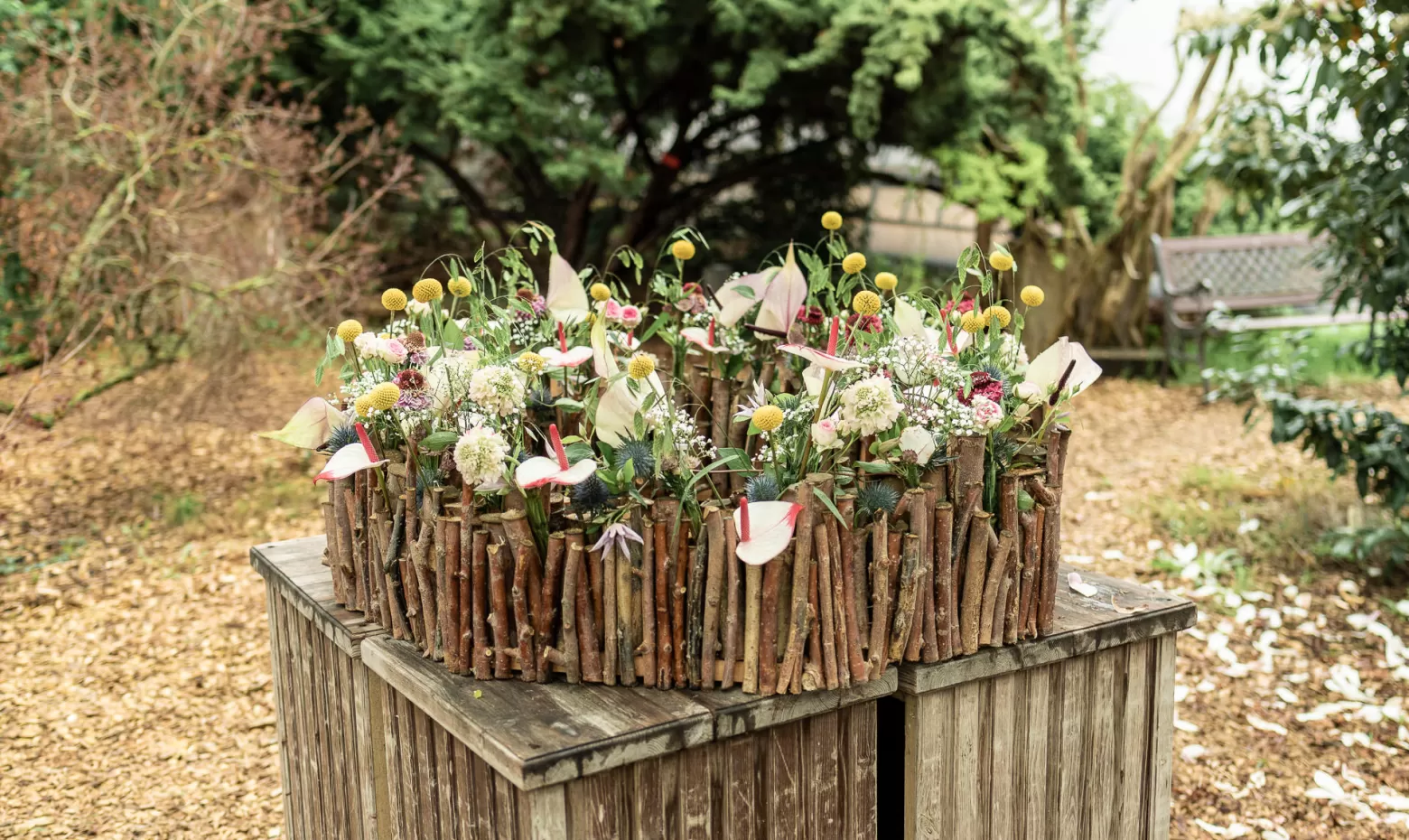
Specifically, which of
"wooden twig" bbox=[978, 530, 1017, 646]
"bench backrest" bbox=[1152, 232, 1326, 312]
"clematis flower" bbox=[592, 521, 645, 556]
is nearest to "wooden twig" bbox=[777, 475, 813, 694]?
"clematis flower" bbox=[592, 521, 645, 556]

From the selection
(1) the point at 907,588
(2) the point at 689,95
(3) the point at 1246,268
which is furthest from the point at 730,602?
(3) the point at 1246,268

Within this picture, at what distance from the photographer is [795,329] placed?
2.12m

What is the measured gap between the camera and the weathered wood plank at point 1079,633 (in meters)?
1.77

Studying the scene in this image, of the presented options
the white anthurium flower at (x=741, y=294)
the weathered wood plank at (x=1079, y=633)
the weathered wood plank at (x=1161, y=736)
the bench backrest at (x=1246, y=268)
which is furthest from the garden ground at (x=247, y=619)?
the bench backrest at (x=1246, y=268)

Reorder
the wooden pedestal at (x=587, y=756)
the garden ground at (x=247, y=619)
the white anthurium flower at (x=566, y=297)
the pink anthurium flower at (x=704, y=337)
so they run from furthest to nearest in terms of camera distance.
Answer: the garden ground at (x=247, y=619) < the pink anthurium flower at (x=704, y=337) < the white anthurium flower at (x=566, y=297) < the wooden pedestal at (x=587, y=756)

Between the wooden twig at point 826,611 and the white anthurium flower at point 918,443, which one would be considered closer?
the wooden twig at point 826,611

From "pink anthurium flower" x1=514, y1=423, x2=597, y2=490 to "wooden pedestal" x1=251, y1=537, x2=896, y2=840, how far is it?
1.04ft

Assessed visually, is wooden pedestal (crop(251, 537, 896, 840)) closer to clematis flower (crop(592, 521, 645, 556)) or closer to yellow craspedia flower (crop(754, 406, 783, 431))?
clematis flower (crop(592, 521, 645, 556))

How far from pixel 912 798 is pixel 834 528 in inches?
19.9

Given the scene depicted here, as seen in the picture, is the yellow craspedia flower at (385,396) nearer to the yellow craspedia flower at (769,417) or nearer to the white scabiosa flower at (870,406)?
the yellow craspedia flower at (769,417)

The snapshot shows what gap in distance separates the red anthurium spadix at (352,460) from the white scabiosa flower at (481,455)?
22 centimetres

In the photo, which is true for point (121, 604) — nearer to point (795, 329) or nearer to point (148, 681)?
point (148, 681)

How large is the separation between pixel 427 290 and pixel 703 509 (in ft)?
2.06

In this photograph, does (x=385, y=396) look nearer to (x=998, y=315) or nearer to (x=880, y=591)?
(x=880, y=591)
